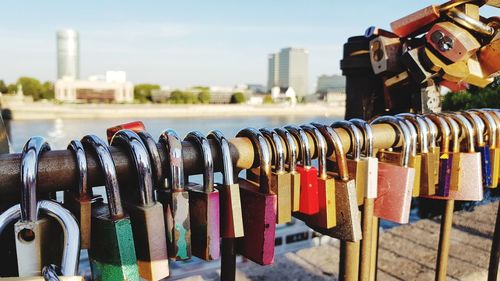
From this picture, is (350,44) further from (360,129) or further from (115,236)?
(115,236)

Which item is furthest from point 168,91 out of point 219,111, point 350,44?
point 350,44

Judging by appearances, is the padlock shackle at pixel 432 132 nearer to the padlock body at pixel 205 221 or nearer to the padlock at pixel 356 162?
the padlock at pixel 356 162

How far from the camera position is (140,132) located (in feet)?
1.96

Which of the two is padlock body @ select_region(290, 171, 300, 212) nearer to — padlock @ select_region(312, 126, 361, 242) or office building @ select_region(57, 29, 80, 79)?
padlock @ select_region(312, 126, 361, 242)

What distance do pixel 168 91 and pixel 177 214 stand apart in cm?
7294

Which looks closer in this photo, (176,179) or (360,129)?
(176,179)

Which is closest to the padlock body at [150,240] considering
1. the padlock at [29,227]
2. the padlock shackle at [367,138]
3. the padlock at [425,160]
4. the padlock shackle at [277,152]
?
the padlock at [29,227]

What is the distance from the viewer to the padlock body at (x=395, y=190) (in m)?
0.84

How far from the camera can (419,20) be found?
995mm

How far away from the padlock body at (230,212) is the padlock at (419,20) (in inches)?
25.0

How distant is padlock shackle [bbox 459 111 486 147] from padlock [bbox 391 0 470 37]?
228 millimetres

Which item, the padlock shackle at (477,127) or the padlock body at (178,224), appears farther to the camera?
the padlock shackle at (477,127)

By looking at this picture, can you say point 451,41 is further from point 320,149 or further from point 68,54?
point 68,54

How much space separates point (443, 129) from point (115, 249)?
73cm
